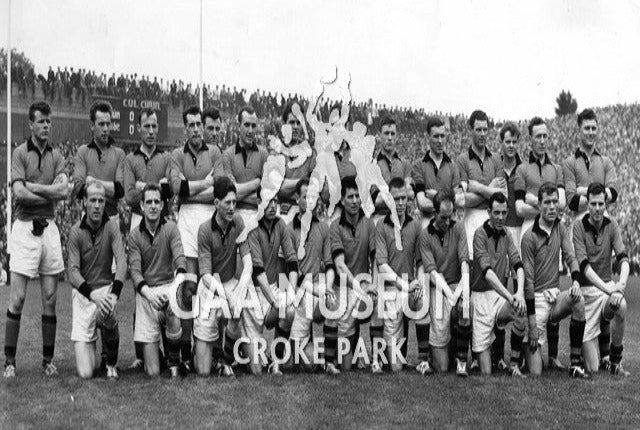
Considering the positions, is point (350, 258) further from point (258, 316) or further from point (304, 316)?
point (258, 316)

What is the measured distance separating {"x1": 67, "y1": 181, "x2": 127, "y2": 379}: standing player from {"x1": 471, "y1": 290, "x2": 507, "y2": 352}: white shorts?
2839 mm

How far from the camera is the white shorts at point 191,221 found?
6680 mm

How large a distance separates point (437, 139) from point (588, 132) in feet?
4.39

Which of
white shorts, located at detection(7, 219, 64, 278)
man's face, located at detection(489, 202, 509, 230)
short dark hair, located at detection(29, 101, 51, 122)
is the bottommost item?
white shorts, located at detection(7, 219, 64, 278)

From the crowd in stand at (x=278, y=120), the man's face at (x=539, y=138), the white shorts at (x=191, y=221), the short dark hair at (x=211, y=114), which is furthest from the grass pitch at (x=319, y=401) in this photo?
the crowd in stand at (x=278, y=120)

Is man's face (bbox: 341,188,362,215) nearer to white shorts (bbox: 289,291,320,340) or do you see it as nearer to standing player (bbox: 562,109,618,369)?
white shorts (bbox: 289,291,320,340)

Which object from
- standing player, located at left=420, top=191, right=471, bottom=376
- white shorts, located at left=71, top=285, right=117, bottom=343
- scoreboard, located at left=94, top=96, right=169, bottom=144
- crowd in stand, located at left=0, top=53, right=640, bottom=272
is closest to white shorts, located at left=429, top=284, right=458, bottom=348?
standing player, located at left=420, top=191, right=471, bottom=376

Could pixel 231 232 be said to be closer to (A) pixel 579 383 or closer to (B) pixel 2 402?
(B) pixel 2 402

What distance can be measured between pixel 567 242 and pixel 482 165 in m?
1.13

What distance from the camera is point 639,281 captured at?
1584 centimetres

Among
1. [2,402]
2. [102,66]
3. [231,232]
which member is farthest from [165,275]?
[102,66]

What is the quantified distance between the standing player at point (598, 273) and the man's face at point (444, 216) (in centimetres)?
111

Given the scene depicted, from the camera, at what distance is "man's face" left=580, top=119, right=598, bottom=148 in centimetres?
687

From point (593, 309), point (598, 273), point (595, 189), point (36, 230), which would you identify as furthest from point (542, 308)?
point (36, 230)
